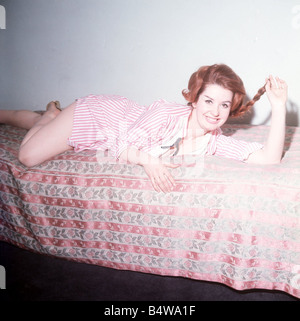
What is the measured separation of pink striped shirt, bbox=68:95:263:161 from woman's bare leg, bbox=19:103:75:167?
0.13 feet

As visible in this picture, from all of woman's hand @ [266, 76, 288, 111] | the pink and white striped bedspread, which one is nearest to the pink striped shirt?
the pink and white striped bedspread

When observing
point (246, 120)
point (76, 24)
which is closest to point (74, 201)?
point (246, 120)

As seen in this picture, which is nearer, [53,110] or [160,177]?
[160,177]

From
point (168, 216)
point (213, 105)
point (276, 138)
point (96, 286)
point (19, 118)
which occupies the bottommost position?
point (96, 286)

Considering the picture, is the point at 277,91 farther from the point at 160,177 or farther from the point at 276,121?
the point at 160,177

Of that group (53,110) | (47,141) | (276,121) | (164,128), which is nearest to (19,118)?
(53,110)

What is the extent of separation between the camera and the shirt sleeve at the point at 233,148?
1318mm

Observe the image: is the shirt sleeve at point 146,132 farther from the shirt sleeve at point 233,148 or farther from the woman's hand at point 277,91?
the woman's hand at point 277,91

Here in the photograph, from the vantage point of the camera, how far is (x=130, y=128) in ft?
4.38

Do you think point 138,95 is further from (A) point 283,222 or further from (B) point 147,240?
(A) point 283,222

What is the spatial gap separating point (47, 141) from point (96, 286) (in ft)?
2.44

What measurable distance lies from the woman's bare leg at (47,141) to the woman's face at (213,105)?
27.0 inches

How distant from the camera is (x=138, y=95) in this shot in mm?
2066

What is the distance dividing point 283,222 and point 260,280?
0.27 m
